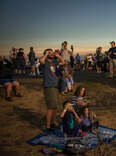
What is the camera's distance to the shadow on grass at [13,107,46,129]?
577 cm

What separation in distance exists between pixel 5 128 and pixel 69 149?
2136 mm

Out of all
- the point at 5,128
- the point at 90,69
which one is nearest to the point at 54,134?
the point at 5,128

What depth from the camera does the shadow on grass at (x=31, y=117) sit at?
5770mm

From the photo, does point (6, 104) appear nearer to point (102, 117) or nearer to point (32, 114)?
point (32, 114)

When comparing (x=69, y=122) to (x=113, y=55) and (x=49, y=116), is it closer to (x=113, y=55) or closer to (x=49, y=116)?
(x=49, y=116)

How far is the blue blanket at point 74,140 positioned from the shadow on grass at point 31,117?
86 centimetres

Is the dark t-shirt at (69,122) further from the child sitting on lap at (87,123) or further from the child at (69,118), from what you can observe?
the child sitting on lap at (87,123)

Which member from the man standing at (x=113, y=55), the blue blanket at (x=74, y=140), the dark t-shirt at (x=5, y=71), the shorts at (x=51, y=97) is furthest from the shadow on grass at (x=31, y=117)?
the man standing at (x=113, y=55)

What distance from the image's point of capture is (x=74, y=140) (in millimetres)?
4184

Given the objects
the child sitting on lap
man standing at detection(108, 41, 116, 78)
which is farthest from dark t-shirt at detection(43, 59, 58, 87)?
man standing at detection(108, 41, 116, 78)

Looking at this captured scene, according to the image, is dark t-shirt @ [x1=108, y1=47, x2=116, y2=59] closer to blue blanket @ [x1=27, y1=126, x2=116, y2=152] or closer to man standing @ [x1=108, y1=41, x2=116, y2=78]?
man standing @ [x1=108, y1=41, x2=116, y2=78]

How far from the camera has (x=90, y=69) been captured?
58.0ft

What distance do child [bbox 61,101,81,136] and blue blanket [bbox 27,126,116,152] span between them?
179 mm

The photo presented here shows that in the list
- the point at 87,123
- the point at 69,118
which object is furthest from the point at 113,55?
the point at 69,118
